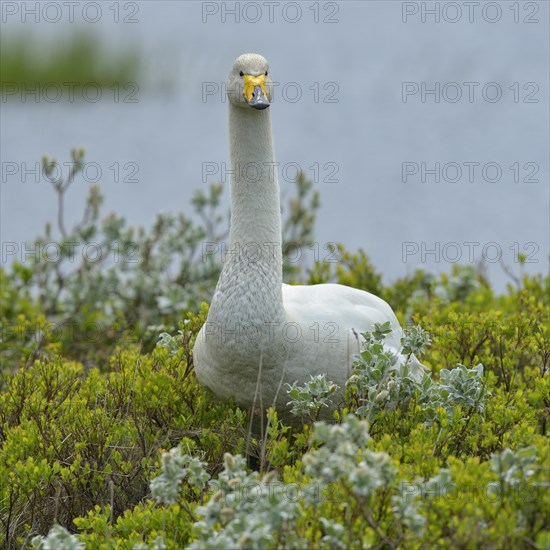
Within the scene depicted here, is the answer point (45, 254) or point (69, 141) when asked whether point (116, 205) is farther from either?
point (45, 254)

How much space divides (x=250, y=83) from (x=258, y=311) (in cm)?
93

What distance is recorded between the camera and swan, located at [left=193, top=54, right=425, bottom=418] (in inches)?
166

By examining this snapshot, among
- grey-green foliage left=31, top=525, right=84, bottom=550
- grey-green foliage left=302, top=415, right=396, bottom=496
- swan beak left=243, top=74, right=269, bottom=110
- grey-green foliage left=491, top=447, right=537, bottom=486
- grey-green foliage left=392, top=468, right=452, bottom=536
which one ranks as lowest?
grey-green foliage left=31, top=525, right=84, bottom=550

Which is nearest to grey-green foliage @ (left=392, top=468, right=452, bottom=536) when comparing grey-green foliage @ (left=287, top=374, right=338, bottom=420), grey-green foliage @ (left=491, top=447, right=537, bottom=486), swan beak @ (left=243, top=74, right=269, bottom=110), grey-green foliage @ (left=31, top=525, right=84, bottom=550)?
grey-green foliage @ (left=491, top=447, right=537, bottom=486)

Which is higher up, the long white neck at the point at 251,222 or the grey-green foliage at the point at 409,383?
the long white neck at the point at 251,222

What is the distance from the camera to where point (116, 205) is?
11.1 meters

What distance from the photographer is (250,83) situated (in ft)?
14.0

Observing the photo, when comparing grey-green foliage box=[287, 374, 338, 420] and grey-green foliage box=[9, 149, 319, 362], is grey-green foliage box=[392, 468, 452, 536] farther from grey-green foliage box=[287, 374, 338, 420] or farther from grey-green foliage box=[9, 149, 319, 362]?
grey-green foliage box=[9, 149, 319, 362]

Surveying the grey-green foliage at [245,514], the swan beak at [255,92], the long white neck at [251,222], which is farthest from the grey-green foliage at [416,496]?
the swan beak at [255,92]

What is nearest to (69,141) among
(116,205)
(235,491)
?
(116,205)

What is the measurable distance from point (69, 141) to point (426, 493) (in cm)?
1108

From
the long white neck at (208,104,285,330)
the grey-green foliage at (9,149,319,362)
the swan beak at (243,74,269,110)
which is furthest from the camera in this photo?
the grey-green foliage at (9,149,319,362)

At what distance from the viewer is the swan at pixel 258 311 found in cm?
422

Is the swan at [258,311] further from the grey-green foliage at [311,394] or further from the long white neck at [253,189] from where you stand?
the grey-green foliage at [311,394]
